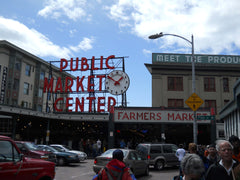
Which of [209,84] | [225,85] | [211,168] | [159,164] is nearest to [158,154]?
[159,164]

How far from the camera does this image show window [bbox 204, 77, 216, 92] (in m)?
38.2

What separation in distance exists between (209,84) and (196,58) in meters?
4.89

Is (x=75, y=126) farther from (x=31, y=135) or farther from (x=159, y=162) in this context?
(x=159, y=162)

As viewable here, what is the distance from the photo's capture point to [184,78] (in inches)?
1506

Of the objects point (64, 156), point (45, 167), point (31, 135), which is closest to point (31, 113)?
point (64, 156)

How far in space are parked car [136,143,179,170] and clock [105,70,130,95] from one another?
62.0 feet

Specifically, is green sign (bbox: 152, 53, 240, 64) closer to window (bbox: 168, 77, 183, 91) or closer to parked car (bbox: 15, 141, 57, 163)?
window (bbox: 168, 77, 183, 91)

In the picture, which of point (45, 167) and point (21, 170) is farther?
point (45, 167)

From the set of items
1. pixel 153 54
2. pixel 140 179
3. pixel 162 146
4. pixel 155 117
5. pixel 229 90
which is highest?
pixel 153 54

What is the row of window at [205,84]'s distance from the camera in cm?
3809

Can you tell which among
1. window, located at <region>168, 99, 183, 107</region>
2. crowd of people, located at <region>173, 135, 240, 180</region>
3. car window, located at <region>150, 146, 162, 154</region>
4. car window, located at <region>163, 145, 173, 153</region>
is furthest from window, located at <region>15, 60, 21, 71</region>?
crowd of people, located at <region>173, 135, 240, 180</region>

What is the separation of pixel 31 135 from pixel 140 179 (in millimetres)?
30756

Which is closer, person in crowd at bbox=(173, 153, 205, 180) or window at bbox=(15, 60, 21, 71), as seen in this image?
person in crowd at bbox=(173, 153, 205, 180)

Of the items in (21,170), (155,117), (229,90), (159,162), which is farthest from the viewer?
(229,90)
